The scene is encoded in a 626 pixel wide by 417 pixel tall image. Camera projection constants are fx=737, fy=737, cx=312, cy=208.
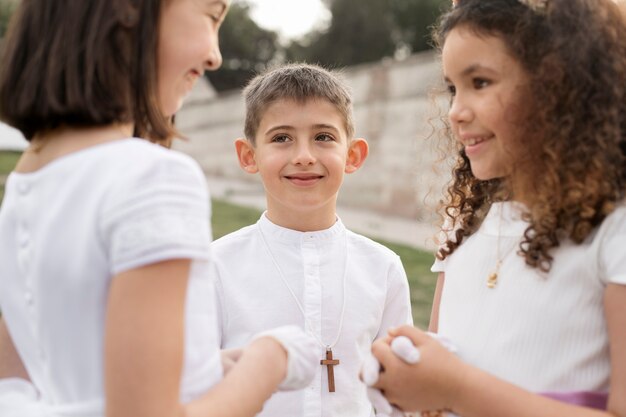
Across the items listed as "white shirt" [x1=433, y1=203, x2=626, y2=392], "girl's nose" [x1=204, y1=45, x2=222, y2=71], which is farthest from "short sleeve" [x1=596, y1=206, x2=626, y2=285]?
"girl's nose" [x1=204, y1=45, x2=222, y2=71]

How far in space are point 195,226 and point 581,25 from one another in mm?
995

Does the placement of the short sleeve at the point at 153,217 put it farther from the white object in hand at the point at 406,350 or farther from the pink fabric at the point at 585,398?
the pink fabric at the point at 585,398

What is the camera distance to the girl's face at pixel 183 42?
4.80 ft

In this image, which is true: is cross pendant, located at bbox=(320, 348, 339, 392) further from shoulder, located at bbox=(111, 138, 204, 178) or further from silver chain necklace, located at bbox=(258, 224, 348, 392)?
shoulder, located at bbox=(111, 138, 204, 178)

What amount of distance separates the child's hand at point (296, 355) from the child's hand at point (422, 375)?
18 cm

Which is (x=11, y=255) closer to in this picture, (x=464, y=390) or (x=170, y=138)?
(x=170, y=138)

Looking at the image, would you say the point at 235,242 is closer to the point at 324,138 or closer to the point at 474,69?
the point at 324,138

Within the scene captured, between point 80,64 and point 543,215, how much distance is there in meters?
1.06

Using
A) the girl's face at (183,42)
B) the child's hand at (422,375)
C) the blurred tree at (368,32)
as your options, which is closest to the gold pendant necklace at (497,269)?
the child's hand at (422,375)

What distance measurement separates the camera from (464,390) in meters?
1.63

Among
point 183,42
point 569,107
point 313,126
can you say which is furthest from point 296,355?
point 313,126

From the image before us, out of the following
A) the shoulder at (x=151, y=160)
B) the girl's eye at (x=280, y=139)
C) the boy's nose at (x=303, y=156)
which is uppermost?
the girl's eye at (x=280, y=139)

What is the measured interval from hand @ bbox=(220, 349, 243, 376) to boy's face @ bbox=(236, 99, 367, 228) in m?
0.96

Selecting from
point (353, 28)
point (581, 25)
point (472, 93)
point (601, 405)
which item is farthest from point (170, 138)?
point (353, 28)
